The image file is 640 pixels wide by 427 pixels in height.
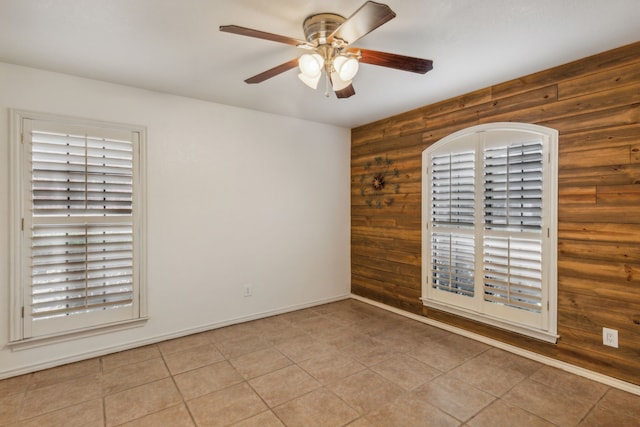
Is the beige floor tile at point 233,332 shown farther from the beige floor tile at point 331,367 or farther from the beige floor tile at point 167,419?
the beige floor tile at point 167,419

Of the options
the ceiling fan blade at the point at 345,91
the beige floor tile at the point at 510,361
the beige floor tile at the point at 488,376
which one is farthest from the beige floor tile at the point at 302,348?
the ceiling fan blade at the point at 345,91

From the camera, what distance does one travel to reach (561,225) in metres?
2.59

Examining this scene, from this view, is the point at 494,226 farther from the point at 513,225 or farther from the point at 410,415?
the point at 410,415

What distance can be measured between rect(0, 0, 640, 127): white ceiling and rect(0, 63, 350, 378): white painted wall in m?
0.27

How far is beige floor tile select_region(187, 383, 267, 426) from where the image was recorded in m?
2.03

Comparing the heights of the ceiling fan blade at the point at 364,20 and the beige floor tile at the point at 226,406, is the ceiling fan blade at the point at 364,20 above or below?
above

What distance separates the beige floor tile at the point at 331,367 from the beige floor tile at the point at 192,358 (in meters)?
0.79

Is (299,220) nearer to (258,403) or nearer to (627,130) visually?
(258,403)

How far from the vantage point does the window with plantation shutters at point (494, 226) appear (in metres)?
2.66

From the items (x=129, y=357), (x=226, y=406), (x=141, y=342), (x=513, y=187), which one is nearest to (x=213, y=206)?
(x=141, y=342)

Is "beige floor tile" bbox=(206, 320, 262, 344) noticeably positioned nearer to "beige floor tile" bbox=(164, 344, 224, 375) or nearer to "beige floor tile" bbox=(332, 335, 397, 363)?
"beige floor tile" bbox=(164, 344, 224, 375)

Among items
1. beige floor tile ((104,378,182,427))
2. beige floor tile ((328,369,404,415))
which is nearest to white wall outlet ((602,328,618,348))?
beige floor tile ((328,369,404,415))

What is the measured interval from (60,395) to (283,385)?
156 cm

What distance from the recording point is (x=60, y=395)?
2287 mm
